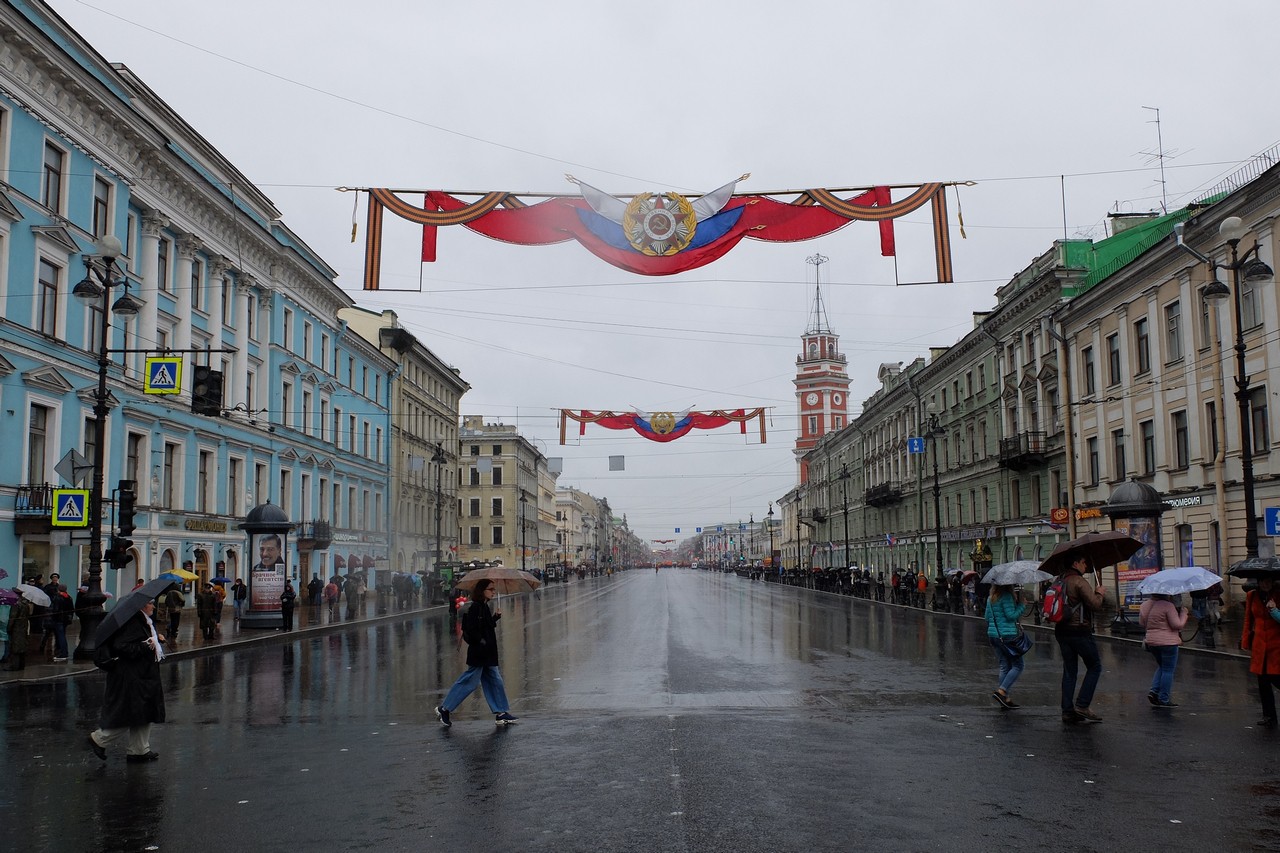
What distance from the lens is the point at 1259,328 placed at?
2934 cm

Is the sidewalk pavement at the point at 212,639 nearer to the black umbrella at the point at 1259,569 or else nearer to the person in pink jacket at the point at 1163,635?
the person in pink jacket at the point at 1163,635

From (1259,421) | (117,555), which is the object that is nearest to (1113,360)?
(1259,421)

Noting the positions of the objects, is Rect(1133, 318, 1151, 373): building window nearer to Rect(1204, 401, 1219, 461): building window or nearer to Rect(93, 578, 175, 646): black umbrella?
Rect(1204, 401, 1219, 461): building window

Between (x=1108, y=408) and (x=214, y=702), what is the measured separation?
34.2 m

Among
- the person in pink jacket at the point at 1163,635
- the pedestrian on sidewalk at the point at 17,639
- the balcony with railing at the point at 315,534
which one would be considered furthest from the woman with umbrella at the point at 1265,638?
the balcony with railing at the point at 315,534

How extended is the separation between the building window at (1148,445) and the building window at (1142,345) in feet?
6.25

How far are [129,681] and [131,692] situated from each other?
0.38 ft

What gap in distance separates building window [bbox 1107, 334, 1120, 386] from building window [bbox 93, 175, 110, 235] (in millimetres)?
34204

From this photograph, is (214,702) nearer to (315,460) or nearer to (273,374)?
(273,374)

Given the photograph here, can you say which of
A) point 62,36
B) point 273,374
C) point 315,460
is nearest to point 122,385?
point 62,36

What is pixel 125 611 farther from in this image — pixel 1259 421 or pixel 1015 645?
pixel 1259 421

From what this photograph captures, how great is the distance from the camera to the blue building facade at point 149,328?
87.4 feet

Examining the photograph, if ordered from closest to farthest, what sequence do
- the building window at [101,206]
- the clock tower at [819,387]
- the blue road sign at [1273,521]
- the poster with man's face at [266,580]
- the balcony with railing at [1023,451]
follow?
the blue road sign at [1273,521]
the poster with man's face at [266,580]
the building window at [101,206]
the balcony with railing at [1023,451]
the clock tower at [819,387]

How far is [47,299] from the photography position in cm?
2831
